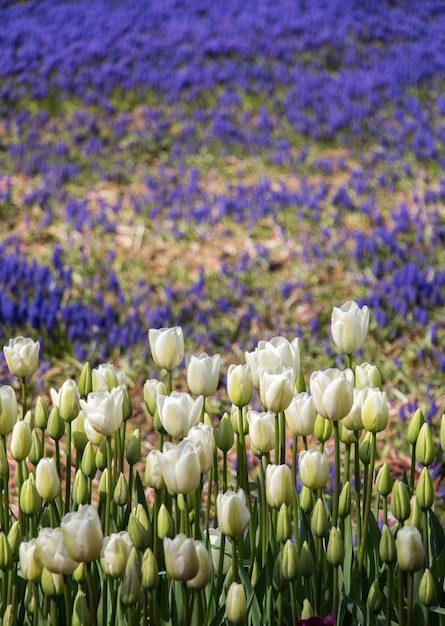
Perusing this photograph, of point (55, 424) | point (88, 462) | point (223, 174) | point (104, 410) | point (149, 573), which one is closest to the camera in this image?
point (149, 573)

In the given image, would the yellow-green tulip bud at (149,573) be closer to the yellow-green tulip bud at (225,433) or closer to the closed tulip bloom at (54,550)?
the closed tulip bloom at (54,550)

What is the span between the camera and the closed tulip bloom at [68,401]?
1.89m

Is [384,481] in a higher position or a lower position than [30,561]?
lower

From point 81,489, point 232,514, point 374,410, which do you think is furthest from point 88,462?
point 374,410

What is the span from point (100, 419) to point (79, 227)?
415 centimetres

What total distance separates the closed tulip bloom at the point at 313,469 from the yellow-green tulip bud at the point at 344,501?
0.37 feet

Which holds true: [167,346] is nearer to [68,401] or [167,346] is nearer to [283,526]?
[68,401]

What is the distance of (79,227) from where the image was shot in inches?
228

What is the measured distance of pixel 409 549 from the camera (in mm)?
1576

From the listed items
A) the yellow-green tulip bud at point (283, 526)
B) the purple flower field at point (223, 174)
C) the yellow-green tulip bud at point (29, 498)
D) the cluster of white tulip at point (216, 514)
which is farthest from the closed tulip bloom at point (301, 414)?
the purple flower field at point (223, 174)

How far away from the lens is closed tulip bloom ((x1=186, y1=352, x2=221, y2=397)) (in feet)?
6.29

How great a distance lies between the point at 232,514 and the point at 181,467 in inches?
5.2

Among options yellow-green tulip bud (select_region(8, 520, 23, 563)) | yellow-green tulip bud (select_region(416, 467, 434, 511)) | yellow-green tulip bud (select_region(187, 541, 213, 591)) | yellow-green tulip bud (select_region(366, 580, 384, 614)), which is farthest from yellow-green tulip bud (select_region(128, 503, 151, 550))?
yellow-green tulip bud (select_region(416, 467, 434, 511))

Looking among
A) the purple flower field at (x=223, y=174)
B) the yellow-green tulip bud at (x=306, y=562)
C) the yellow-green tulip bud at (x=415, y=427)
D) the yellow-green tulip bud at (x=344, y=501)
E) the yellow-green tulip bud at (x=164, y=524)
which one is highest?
the yellow-green tulip bud at (x=164, y=524)
